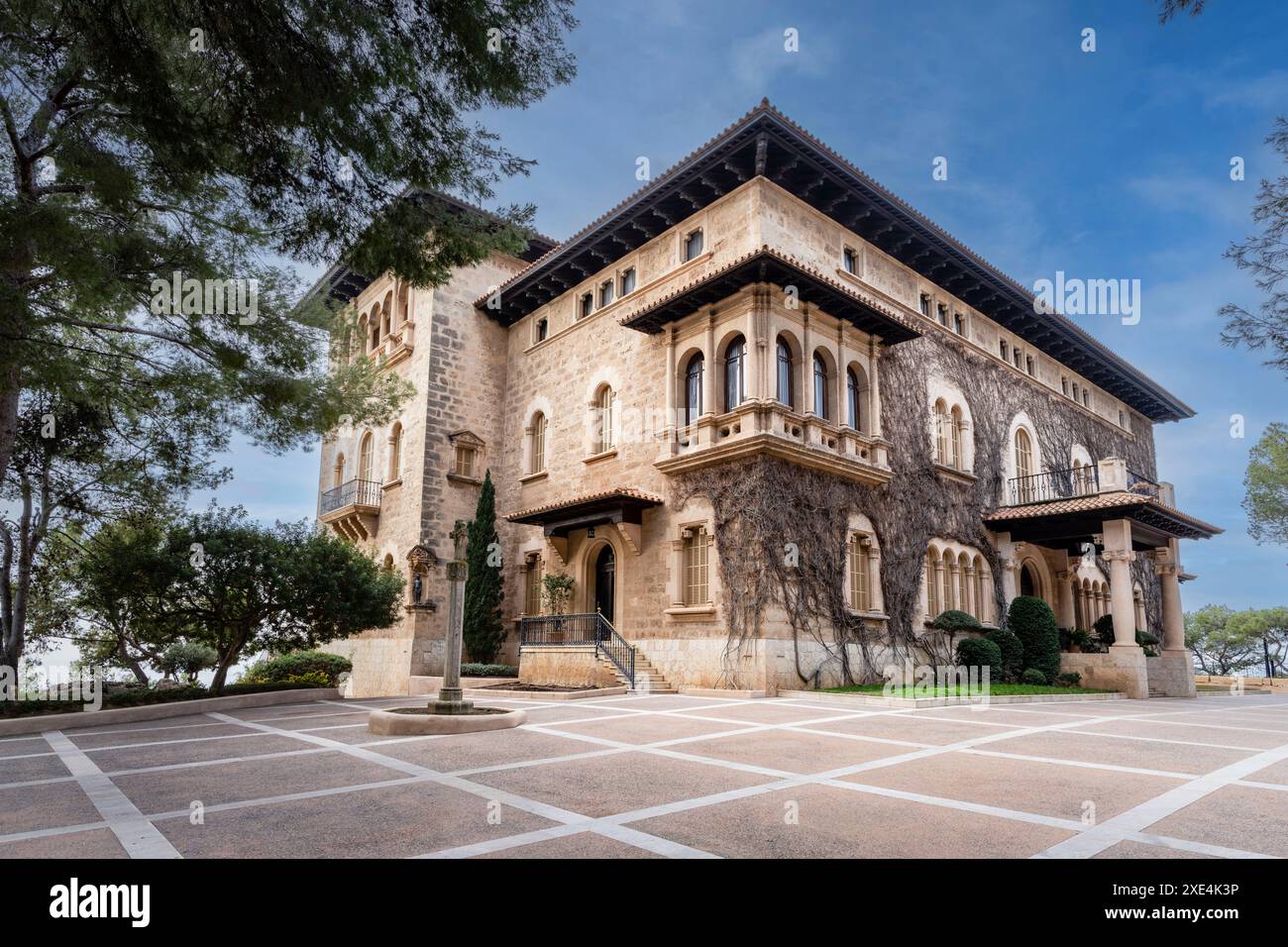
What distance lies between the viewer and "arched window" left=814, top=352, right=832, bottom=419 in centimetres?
1781

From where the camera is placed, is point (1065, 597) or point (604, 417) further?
point (1065, 597)

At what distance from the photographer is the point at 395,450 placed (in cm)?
2405

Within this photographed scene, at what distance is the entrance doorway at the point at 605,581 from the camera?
1942cm

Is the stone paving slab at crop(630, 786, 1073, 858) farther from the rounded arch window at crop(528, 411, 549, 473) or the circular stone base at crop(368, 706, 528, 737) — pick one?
the rounded arch window at crop(528, 411, 549, 473)

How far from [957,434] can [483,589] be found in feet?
45.5

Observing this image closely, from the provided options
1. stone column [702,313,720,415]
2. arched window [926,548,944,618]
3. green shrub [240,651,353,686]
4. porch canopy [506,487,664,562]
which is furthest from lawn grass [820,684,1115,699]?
Result: green shrub [240,651,353,686]

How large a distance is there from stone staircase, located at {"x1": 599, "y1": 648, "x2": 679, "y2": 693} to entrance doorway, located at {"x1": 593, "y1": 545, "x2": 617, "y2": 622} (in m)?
2.10

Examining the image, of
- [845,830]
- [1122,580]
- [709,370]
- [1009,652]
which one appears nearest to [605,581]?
[709,370]

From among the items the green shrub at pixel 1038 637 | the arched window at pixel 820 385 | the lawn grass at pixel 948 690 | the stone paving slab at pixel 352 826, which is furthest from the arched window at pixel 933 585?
the stone paving slab at pixel 352 826

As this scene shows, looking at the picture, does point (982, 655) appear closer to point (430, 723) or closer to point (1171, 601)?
point (1171, 601)

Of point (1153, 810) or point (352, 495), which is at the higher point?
point (352, 495)

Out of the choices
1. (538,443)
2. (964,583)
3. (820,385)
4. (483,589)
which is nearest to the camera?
(820,385)
